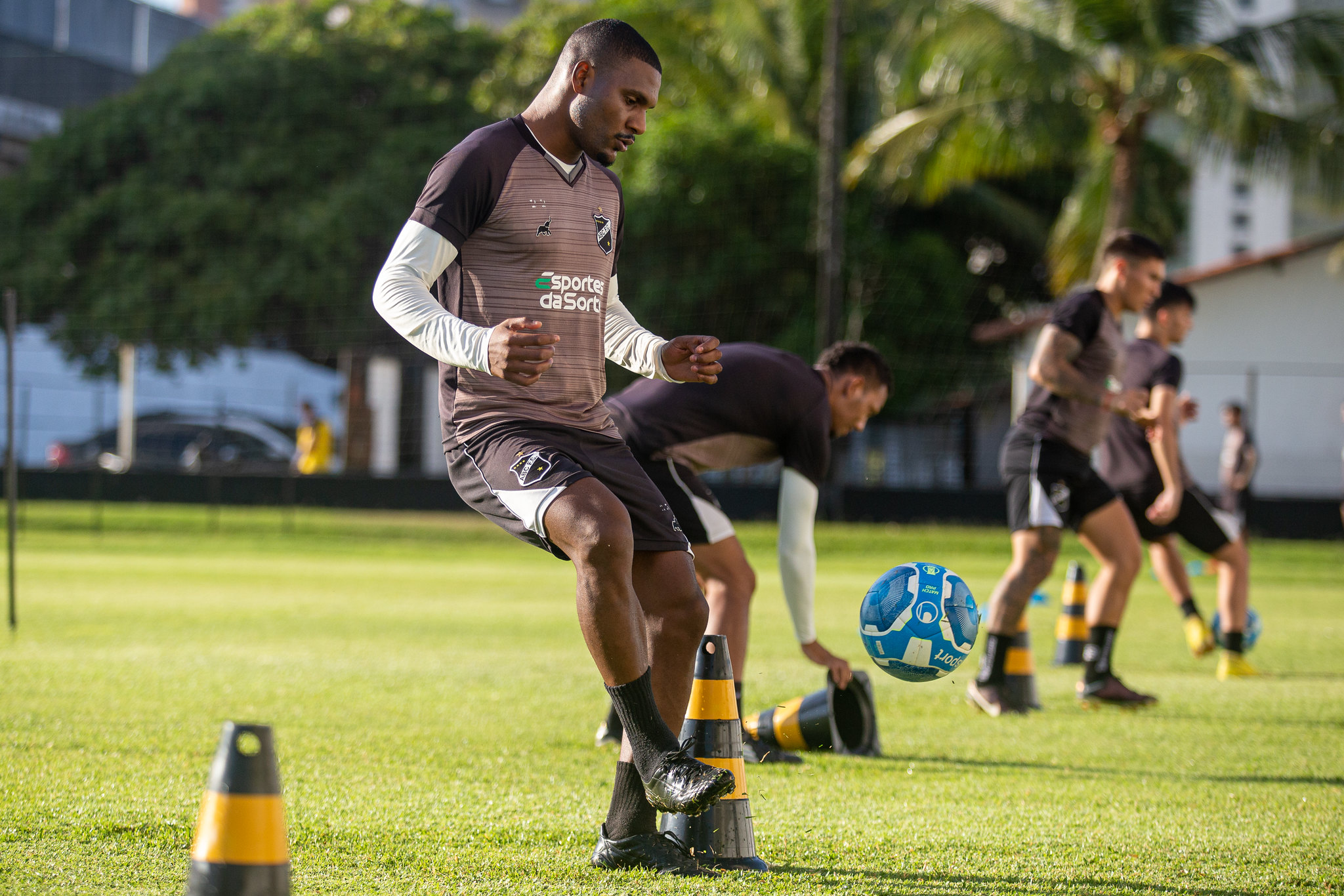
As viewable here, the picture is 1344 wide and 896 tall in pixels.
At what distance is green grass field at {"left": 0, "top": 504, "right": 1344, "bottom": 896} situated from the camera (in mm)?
3469

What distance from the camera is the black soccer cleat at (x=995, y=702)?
6.46 meters

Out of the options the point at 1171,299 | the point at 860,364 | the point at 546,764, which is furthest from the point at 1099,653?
the point at 546,764

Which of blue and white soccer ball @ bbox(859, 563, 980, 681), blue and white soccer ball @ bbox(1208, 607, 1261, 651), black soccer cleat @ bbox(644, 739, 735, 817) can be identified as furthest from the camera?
blue and white soccer ball @ bbox(1208, 607, 1261, 651)

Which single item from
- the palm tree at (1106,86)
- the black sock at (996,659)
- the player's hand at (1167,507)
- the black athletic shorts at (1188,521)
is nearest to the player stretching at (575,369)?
the black sock at (996,659)

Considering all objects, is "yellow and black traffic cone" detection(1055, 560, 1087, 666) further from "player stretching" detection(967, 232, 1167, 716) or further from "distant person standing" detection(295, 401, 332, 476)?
"distant person standing" detection(295, 401, 332, 476)

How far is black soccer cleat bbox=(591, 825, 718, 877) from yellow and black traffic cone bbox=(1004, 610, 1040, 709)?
3.51 metres

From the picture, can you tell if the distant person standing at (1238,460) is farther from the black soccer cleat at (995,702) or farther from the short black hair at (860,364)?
the short black hair at (860,364)

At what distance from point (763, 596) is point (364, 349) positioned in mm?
19220

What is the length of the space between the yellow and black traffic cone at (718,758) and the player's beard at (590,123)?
4.42 feet

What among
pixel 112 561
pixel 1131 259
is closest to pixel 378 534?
pixel 112 561

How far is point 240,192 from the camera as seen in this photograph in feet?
110

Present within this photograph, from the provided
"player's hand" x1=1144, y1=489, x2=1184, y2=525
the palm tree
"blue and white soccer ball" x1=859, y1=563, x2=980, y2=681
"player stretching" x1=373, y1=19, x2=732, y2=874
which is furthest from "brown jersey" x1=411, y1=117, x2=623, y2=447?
the palm tree

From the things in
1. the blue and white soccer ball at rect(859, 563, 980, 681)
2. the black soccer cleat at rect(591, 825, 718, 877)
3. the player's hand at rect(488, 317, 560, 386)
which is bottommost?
the black soccer cleat at rect(591, 825, 718, 877)

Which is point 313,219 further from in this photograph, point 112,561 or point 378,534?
point 112,561
